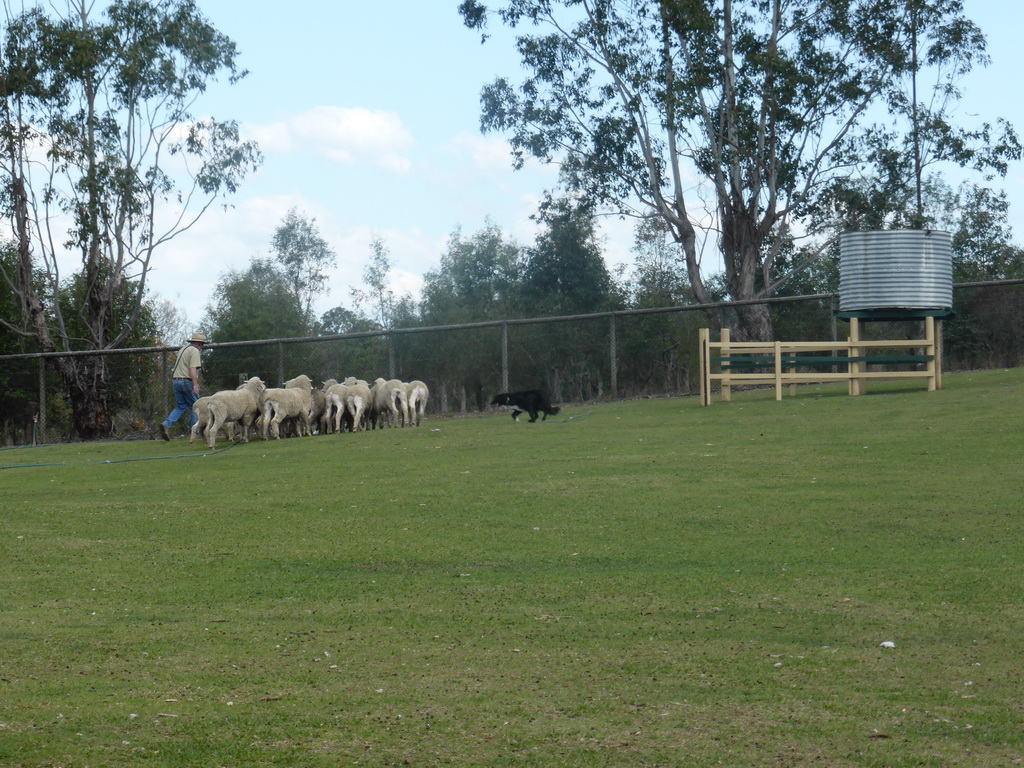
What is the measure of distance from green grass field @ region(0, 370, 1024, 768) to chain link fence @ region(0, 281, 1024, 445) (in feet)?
42.2

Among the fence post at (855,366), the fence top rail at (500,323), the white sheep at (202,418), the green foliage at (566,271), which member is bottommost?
the white sheep at (202,418)

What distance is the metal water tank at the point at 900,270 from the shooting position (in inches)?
833

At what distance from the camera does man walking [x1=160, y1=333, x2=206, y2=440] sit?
2200 centimetres

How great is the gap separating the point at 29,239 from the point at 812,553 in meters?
28.8

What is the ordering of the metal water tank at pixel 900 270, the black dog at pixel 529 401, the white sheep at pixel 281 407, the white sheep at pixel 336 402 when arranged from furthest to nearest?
the white sheep at pixel 336 402, the black dog at pixel 529 401, the metal water tank at pixel 900 270, the white sheep at pixel 281 407

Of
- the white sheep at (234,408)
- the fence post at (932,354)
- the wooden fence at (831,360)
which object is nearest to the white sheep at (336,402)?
the white sheep at (234,408)

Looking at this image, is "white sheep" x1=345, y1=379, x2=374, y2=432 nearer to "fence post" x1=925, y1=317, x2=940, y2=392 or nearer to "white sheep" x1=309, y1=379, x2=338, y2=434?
"white sheep" x1=309, y1=379, x2=338, y2=434

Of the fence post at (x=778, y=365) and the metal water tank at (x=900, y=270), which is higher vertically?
the metal water tank at (x=900, y=270)

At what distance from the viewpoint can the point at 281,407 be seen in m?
20.8

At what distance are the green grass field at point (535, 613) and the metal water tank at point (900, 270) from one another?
7.15 meters

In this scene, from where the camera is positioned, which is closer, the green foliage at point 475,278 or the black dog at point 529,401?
the black dog at point 529,401

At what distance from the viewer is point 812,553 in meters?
8.62

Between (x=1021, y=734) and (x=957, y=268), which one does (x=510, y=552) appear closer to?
(x=1021, y=734)

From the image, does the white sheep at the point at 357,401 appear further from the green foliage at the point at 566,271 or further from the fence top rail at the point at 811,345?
the green foliage at the point at 566,271
